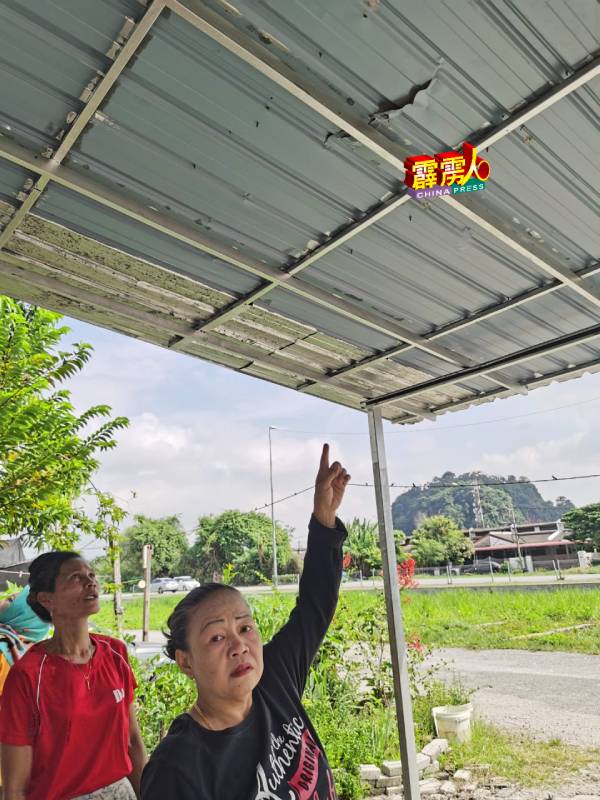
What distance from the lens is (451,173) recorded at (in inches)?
67.4

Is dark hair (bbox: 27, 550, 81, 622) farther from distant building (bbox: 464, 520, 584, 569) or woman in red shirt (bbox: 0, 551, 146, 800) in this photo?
distant building (bbox: 464, 520, 584, 569)

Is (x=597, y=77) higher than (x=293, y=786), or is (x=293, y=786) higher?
(x=597, y=77)

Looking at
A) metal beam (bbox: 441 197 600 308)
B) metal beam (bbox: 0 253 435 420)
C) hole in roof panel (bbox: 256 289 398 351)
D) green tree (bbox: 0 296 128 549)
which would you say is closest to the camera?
metal beam (bbox: 441 197 600 308)

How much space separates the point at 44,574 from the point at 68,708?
0.45m

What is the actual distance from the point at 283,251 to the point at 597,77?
1129 millimetres

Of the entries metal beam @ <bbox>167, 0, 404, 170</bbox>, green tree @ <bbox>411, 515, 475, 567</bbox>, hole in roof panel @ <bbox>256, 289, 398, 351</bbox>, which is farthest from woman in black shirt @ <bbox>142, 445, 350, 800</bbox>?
green tree @ <bbox>411, 515, 475, 567</bbox>

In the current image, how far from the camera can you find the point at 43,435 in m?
5.16

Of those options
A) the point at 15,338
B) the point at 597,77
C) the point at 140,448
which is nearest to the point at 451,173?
the point at 597,77

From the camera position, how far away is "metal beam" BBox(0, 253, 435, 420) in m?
2.18

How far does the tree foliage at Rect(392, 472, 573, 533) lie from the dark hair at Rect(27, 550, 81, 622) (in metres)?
48.0

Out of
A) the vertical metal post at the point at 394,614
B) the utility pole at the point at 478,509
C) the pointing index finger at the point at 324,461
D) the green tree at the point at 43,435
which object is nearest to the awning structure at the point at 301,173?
the vertical metal post at the point at 394,614

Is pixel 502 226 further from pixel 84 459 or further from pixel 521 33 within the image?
pixel 84 459

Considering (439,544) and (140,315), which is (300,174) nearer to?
(140,315)

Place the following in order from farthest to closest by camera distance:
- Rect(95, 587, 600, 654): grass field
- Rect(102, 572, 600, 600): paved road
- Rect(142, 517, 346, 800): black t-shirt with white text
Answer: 1. Rect(102, 572, 600, 600): paved road
2. Rect(95, 587, 600, 654): grass field
3. Rect(142, 517, 346, 800): black t-shirt with white text
